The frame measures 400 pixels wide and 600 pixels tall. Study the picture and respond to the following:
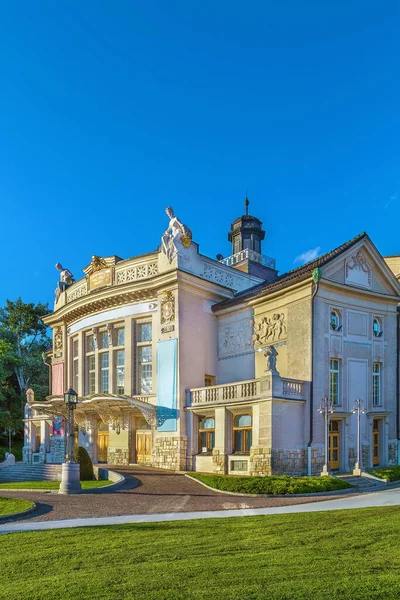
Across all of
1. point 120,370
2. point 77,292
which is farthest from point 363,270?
point 77,292

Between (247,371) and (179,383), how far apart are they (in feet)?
11.9

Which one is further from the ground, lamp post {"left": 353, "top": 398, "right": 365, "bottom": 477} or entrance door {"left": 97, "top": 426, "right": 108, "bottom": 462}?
lamp post {"left": 353, "top": 398, "right": 365, "bottom": 477}

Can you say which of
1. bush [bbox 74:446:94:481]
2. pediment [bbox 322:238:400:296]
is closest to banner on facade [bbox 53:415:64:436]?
bush [bbox 74:446:94:481]

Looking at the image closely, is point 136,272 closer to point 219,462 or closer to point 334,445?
point 219,462

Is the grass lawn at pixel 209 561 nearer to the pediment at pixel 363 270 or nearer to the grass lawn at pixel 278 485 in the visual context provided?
the grass lawn at pixel 278 485

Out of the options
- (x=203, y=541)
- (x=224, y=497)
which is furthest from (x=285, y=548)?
(x=224, y=497)

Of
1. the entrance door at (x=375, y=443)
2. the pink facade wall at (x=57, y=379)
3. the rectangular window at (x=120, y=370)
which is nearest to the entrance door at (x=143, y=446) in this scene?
the rectangular window at (x=120, y=370)

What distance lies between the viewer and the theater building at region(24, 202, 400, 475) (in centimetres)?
2295

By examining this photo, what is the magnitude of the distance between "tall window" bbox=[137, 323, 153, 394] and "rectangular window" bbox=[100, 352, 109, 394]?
9.70 feet

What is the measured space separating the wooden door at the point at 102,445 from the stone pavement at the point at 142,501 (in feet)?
36.1

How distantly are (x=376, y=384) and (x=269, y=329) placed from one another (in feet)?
19.3

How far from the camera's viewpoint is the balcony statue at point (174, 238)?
91.7ft

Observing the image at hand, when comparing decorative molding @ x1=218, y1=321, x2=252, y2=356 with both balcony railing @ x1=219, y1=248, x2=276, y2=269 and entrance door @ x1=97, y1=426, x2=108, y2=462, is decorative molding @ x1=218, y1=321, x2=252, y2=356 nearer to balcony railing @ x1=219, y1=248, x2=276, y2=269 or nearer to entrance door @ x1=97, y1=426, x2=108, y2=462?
entrance door @ x1=97, y1=426, x2=108, y2=462

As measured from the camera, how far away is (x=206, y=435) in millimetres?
26656
